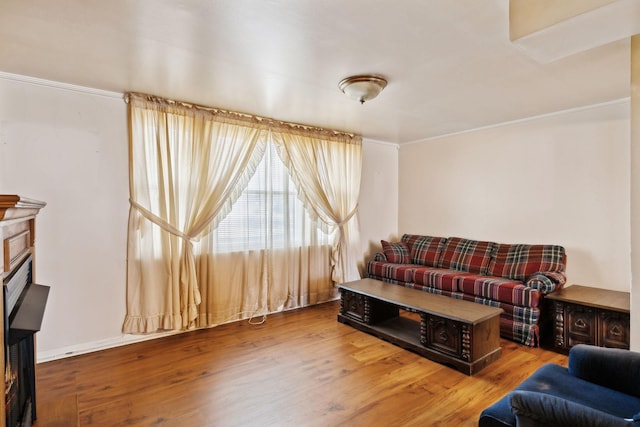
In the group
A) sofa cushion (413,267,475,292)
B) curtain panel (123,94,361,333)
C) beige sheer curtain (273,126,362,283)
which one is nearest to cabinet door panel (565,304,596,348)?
sofa cushion (413,267,475,292)

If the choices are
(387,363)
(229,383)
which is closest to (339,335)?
(387,363)

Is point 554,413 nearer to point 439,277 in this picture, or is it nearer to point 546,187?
point 439,277

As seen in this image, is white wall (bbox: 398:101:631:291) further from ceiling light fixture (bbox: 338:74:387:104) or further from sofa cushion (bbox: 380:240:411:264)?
ceiling light fixture (bbox: 338:74:387:104)

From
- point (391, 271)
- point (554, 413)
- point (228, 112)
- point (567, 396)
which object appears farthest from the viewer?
point (391, 271)

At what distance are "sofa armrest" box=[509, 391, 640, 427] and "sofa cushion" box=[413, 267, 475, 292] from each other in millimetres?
2477

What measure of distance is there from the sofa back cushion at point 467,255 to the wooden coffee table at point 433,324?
1.16 m

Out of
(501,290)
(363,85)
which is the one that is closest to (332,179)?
(363,85)

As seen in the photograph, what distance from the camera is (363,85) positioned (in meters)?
2.57

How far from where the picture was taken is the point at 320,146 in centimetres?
428

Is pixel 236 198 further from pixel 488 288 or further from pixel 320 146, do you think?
pixel 488 288

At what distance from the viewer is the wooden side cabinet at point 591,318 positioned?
Result: 261 centimetres

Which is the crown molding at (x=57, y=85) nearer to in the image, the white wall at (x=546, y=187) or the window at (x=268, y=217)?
the window at (x=268, y=217)

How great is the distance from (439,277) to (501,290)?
0.70m

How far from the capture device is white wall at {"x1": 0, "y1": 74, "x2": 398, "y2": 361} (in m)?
2.58
